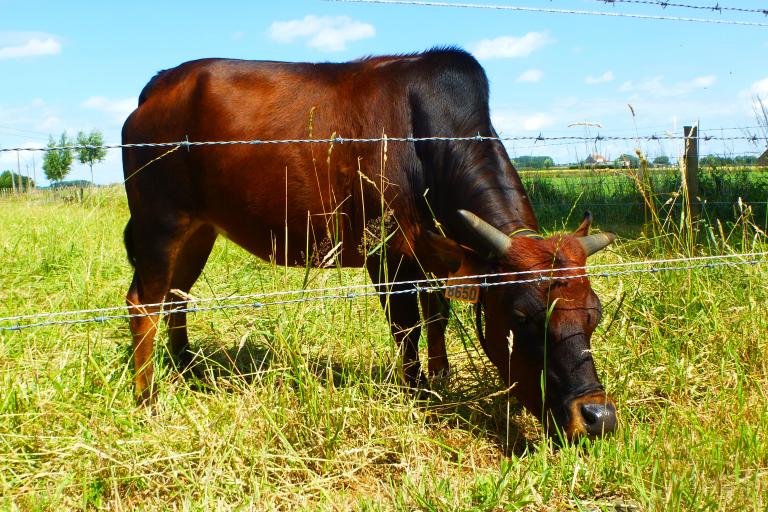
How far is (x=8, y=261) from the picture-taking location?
6617mm

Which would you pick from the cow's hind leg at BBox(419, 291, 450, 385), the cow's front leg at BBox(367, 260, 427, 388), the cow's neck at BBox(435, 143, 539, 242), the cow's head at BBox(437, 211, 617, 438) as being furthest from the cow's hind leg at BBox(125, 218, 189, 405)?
the cow's head at BBox(437, 211, 617, 438)

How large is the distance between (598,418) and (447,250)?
106 cm

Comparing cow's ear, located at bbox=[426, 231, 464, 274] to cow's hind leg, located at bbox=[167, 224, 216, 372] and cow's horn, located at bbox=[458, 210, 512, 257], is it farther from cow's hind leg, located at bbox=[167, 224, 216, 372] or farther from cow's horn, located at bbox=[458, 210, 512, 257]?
cow's hind leg, located at bbox=[167, 224, 216, 372]

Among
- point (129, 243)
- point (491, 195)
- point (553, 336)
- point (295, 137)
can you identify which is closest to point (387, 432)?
point (553, 336)

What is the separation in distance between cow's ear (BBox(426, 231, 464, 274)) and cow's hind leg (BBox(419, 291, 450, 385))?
0.41m

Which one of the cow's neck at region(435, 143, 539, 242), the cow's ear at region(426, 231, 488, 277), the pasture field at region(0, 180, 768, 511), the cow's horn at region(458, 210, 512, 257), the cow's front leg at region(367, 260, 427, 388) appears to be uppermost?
the cow's neck at region(435, 143, 539, 242)

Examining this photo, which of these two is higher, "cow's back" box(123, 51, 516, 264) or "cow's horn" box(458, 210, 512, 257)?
"cow's back" box(123, 51, 516, 264)

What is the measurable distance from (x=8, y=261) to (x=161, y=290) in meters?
3.09

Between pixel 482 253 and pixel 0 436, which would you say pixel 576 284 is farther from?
pixel 0 436

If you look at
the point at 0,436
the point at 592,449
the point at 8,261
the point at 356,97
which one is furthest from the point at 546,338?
the point at 8,261

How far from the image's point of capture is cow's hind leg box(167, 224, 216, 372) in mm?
4688

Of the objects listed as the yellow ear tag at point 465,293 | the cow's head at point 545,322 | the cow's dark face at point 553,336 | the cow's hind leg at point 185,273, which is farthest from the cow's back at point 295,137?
the cow's dark face at point 553,336

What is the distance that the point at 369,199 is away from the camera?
4.01 meters

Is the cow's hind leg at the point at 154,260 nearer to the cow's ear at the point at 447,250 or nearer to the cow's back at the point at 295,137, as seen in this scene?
the cow's back at the point at 295,137
